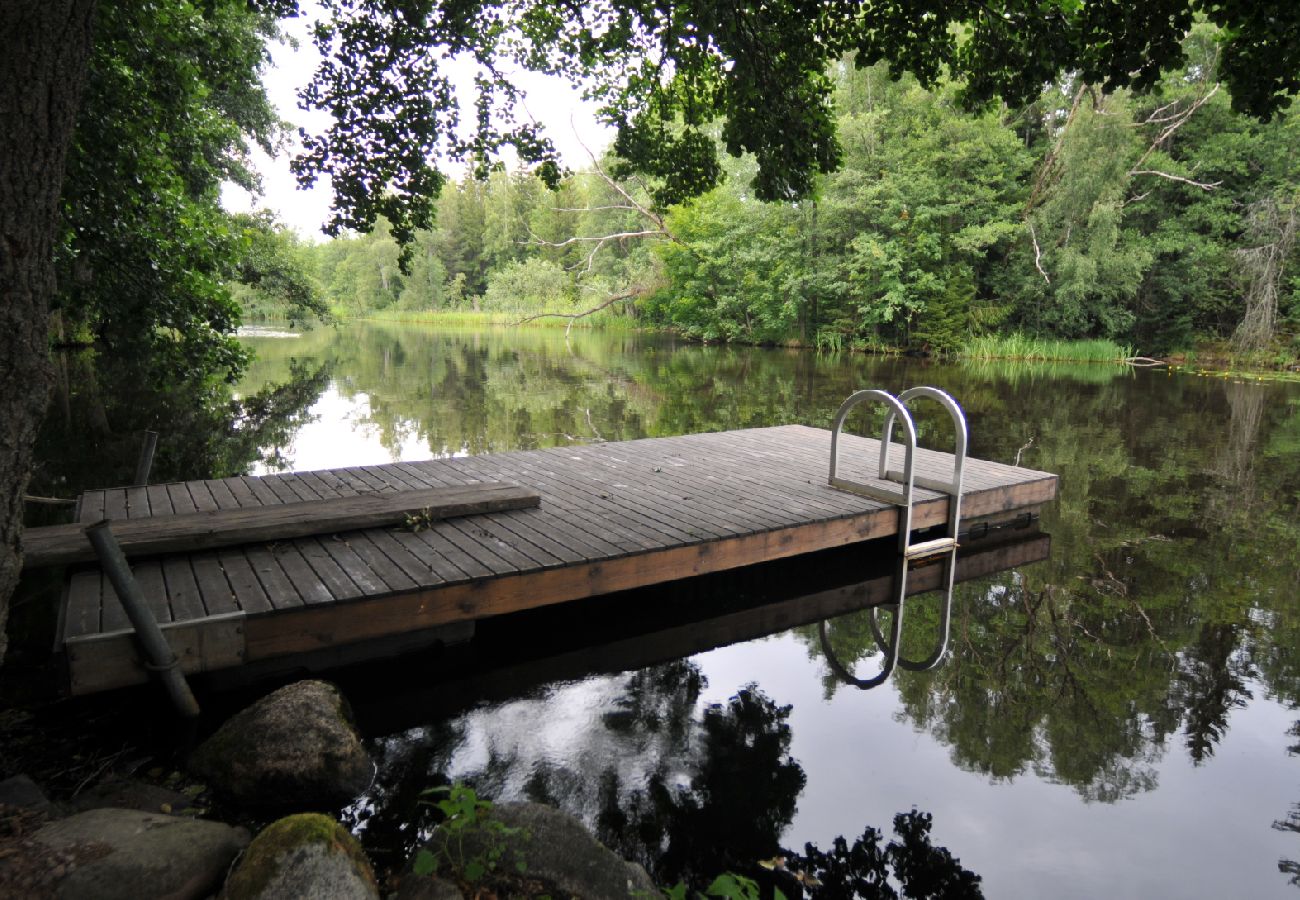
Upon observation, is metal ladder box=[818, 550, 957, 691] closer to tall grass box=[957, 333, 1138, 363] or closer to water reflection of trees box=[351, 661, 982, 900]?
water reflection of trees box=[351, 661, 982, 900]

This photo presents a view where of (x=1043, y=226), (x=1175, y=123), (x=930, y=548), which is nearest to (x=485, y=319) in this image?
(x=1043, y=226)

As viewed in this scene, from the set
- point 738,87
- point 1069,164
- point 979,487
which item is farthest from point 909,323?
point 738,87

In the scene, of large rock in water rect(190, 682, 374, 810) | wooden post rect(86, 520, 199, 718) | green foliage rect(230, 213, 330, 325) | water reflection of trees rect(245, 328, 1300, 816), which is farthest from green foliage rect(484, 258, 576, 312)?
large rock in water rect(190, 682, 374, 810)

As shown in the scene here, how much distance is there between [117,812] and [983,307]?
2617 centimetres

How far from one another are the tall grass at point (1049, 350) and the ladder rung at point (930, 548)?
19954mm

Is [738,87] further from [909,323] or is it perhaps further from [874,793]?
[909,323]

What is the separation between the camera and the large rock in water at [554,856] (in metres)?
2.21

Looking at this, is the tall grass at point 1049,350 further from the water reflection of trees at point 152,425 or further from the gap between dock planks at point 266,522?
the gap between dock planks at point 266,522

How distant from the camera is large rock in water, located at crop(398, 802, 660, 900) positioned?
2205 mm

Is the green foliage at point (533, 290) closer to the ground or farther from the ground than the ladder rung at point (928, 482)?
farther from the ground

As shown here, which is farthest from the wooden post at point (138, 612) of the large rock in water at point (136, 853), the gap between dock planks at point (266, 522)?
the large rock in water at point (136, 853)

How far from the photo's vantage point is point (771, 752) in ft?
11.8

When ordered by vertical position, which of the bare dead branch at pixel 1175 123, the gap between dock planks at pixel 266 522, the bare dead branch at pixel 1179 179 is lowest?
the gap between dock planks at pixel 266 522

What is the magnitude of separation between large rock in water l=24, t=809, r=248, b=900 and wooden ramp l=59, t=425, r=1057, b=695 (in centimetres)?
100
